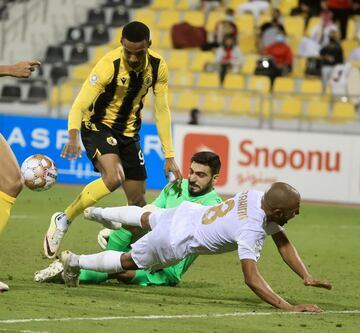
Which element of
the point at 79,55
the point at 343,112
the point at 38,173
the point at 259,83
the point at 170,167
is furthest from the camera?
the point at 79,55

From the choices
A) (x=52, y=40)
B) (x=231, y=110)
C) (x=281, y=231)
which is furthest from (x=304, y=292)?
(x=52, y=40)

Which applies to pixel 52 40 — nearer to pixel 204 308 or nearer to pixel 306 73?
pixel 306 73

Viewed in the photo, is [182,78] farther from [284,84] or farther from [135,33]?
[135,33]

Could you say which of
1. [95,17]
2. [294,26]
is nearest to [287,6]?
[294,26]

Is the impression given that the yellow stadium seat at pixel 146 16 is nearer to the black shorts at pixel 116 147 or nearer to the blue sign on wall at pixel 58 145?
the blue sign on wall at pixel 58 145

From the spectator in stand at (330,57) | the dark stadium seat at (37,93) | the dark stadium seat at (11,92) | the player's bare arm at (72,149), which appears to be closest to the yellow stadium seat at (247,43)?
the spectator in stand at (330,57)

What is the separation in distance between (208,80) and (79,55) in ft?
11.1

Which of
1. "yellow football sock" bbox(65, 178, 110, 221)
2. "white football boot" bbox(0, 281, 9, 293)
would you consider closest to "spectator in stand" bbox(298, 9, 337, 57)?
"yellow football sock" bbox(65, 178, 110, 221)

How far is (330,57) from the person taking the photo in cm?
2339

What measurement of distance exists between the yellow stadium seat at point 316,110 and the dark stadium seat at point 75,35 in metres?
6.70

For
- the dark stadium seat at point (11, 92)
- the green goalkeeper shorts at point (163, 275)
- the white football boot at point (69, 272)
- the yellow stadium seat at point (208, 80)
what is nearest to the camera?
the white football boot at point (69, 272)

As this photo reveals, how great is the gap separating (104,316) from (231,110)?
13602 millimetres

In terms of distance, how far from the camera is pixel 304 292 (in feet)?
34.4

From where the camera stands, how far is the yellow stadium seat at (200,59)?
79.9 ft
